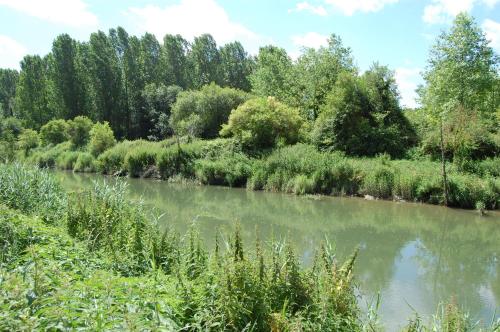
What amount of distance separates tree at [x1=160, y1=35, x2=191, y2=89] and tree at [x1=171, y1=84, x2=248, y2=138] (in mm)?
15679

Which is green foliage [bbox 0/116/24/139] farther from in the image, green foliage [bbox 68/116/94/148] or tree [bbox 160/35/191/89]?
tree [bbox 160/35/191/89]

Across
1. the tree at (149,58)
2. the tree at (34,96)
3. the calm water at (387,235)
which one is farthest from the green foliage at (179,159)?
the tree at (34,96)

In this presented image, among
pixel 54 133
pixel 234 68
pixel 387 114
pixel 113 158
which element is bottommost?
pixel 113 158

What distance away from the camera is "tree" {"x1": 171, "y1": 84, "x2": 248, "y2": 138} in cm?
3091

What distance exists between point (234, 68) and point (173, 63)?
308 inches

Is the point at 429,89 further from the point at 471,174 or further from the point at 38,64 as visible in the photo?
the point at 38,64

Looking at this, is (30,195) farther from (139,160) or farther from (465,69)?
(465,69)

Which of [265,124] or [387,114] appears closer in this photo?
[387,114]

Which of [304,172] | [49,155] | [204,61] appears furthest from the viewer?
[204,61]

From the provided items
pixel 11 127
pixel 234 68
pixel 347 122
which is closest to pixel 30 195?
pixel 347 122

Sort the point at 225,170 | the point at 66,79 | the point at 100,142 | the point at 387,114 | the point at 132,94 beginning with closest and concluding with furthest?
the point at 387,114 → the point at 225,170 → the point at 100,142 → the point at 132,94 → the point at 66,79

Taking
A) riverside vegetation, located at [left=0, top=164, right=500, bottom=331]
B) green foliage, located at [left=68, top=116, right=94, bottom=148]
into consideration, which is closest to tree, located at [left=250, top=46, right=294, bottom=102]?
green foliage, located at [left=68, top=116, right=94, bottom=148]

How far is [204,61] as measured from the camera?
50.1m

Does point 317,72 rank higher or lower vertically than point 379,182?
higher
